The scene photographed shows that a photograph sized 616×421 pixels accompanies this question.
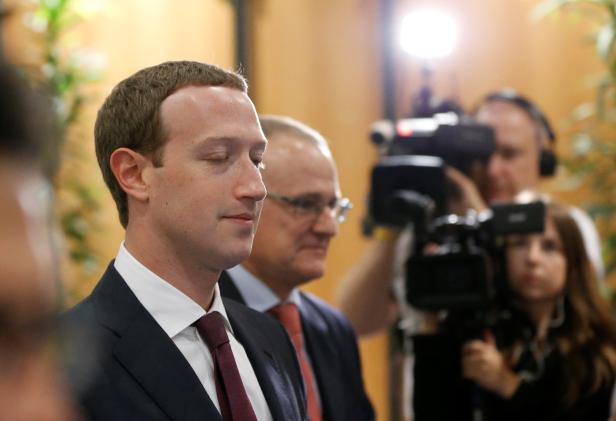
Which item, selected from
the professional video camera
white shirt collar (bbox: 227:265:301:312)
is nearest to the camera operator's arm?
the professional video camera

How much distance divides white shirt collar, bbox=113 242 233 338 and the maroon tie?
1.0 inches

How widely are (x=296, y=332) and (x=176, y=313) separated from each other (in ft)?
2.35

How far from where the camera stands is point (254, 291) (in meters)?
2.31

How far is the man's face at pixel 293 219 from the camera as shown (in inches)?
91.7

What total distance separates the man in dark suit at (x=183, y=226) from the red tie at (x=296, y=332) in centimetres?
50

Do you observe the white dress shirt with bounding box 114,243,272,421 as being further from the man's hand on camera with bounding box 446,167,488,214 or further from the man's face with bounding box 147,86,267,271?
the man's hand on camera with bounding box 446,167,488,214

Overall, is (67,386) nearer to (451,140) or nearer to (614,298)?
(451,140)

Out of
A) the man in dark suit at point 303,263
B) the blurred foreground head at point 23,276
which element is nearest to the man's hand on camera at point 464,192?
the man in dark suit at point 303,263

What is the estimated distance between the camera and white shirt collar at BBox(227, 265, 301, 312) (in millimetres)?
2297

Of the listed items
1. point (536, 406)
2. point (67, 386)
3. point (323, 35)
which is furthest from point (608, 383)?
point (323, 35)

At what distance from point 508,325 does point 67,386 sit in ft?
8.97

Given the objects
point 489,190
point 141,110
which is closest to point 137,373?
point 141,110

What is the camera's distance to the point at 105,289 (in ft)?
5.24

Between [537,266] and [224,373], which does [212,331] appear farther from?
[537,266]
